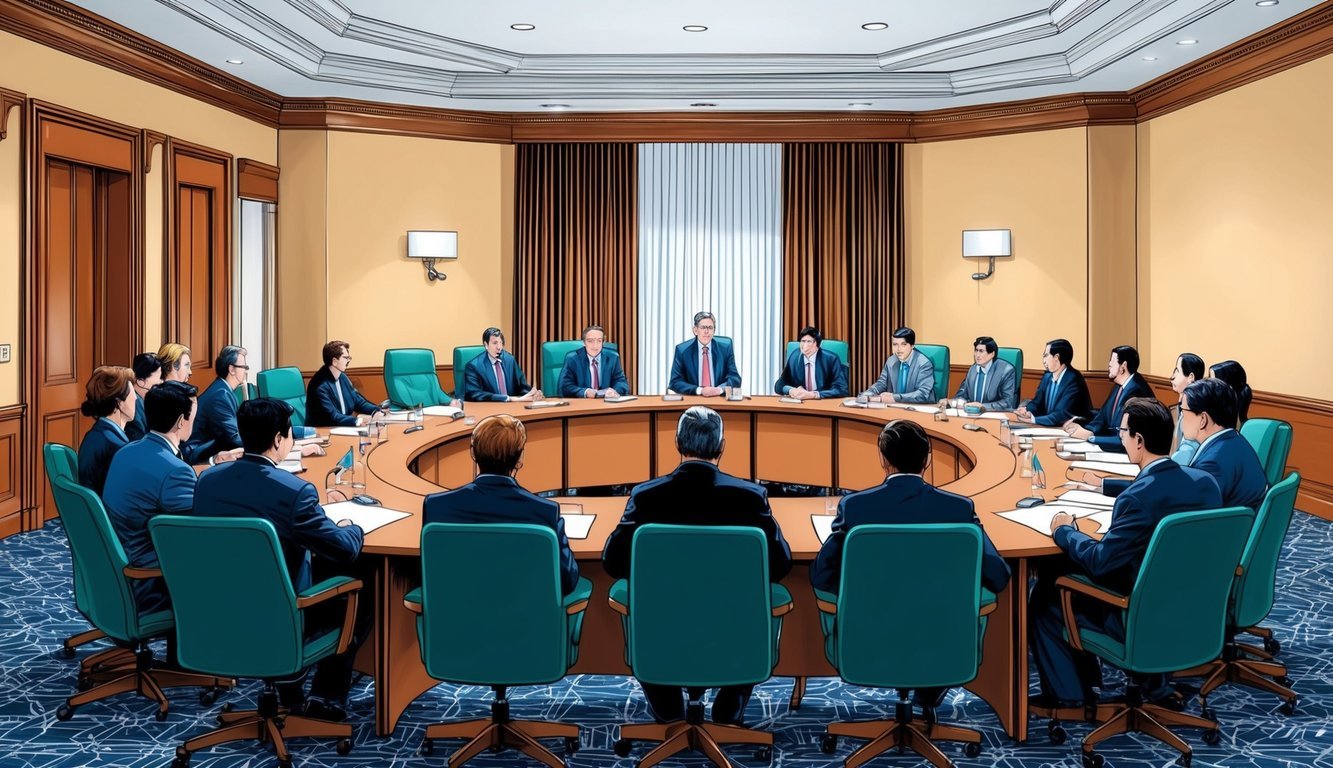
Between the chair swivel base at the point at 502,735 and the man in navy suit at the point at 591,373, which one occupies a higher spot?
the man in navy suit at the point at 591,373

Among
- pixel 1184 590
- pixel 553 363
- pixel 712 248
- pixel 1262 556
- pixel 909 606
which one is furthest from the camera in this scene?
pixel 712 248

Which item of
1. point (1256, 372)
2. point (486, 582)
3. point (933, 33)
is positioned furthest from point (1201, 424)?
point (933, 33)

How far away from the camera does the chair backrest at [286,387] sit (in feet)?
21.2

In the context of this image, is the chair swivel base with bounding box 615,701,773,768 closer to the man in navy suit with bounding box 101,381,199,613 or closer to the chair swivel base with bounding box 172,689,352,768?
the chair swivel base with bounding box 172,689,352,768

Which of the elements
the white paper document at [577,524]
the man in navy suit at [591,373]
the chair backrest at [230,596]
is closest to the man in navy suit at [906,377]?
the man in navy suit at [591,373]

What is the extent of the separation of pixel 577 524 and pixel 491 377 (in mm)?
4238

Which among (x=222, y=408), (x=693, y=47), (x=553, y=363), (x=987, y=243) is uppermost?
(x=693, y=47)

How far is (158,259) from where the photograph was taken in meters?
7.61

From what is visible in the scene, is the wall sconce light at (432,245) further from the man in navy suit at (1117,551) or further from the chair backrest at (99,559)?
the man in navy suit at (1117,551)

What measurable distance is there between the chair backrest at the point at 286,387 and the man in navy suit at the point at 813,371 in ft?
11.4

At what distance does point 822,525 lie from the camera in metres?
3.82

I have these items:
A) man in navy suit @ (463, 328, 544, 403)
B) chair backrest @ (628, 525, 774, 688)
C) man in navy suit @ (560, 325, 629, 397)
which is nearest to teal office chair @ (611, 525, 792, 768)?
chair backrest @ (628, 525, 774, 688)

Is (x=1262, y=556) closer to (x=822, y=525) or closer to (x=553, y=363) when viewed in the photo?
(x=822, y=525)

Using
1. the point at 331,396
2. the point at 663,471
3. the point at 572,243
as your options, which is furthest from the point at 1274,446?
the point at 572,243
